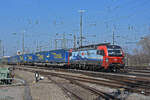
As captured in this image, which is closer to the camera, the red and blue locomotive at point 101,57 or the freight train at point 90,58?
the red and blue locomotive at point 101,57

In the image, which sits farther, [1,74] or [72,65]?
[72,65]

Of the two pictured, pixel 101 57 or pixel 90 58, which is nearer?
pixel 101 57

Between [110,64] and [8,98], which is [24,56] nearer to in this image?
[110,64]

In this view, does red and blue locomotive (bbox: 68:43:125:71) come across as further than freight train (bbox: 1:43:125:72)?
No

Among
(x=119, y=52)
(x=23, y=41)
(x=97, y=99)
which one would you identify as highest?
(x=23, y=41)

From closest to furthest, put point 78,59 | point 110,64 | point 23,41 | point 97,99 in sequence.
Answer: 1. point 97,99
2. point 110,64
3. point 78,59
4. point 23,41

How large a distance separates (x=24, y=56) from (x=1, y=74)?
1665 inches

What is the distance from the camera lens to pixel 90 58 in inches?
1083

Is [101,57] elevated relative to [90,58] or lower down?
elevated

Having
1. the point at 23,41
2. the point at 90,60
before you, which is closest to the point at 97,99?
the point at 90,60

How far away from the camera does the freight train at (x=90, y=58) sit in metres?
23.6

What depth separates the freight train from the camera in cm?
2362

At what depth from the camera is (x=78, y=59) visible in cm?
3102

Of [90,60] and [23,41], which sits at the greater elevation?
[23,41]
